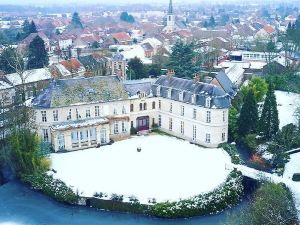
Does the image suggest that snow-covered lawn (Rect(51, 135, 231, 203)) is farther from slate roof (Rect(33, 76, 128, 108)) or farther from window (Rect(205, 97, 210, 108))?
slate roof (Rect(33, 76, 128, 108))

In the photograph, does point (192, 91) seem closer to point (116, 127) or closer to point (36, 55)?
point (116, 127)

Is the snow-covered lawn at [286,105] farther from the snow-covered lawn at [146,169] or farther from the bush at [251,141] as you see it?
the snow-covered lawn at [146,169]

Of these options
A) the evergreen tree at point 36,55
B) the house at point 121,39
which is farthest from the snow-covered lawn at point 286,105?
the house at point 121,39

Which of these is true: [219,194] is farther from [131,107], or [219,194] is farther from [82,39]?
[82,39]

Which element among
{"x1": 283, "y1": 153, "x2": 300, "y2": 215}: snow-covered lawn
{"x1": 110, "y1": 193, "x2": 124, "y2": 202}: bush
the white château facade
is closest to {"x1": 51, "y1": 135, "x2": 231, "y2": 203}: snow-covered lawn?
{"x1": 110, "y1": 193, "x2": 124, "y2": 202}: bush

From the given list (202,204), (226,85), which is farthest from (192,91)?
(202,204)

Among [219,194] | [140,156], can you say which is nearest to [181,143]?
[140,156]
